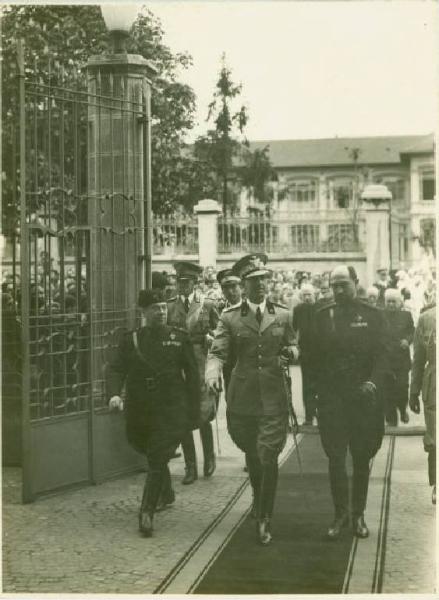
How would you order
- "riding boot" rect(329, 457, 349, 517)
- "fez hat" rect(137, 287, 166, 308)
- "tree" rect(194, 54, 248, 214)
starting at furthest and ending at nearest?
"tree" rect(194, 54, 248, 214), "fez hat" rect(137, 287, 166, 308), "riding boot" rect(329, 457, 349, 517)

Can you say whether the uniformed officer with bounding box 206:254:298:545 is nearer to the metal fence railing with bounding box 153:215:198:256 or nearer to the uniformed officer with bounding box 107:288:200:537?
the uniformed officer with bounding box 107:288:200:537

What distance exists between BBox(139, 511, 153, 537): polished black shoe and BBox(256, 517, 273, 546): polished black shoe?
0.78 m

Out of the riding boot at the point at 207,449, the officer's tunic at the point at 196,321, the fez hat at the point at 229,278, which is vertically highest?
the fez hat at the point at 229,278

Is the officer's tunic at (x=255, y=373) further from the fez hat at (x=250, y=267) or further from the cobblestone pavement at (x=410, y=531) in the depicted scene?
the cobblestone pavement at (x=410, y=531)

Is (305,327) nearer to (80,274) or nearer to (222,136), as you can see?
(222,136)

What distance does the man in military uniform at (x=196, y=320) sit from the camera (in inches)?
338

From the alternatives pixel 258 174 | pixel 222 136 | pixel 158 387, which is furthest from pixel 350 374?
pixel 258 174

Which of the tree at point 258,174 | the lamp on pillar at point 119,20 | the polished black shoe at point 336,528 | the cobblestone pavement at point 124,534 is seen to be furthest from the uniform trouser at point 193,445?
the tree at point 258,174

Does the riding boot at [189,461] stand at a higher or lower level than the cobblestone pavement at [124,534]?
higher

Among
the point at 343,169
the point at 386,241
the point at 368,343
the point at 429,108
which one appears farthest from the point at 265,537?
the point at 343,169

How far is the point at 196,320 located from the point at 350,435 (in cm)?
259

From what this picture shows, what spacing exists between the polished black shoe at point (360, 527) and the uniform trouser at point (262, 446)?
61 centimetres

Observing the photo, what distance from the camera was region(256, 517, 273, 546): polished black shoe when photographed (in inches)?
250

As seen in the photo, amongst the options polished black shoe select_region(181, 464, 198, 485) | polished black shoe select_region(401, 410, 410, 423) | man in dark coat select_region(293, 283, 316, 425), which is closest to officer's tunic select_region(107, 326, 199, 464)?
polished black shoe select_region(181, 464, 198, 485)
